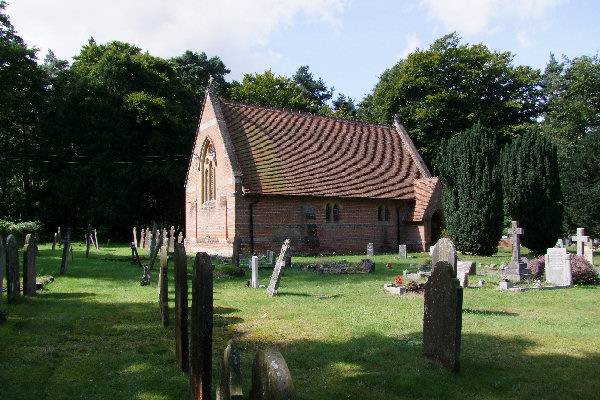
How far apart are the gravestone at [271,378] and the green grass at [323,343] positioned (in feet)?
8.10

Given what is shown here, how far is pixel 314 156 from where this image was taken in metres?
27.9

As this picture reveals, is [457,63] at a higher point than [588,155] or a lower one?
higher

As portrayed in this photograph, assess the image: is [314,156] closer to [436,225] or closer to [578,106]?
[436,225]

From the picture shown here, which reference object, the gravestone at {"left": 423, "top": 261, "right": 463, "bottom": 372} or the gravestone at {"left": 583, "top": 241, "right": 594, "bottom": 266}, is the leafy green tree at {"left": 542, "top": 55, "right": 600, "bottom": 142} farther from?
the gravestone at {"left": 423, "top": 261, "right": 463, "bottom": 372}

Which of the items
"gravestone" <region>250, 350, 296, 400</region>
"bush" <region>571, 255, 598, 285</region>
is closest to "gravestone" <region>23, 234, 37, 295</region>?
"gravestone" <region>250, 350, 296, 400</region>

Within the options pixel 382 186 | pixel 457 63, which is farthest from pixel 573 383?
pixel 457 63

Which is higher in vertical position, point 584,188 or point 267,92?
point 267,92

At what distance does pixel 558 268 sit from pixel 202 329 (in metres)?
12.9

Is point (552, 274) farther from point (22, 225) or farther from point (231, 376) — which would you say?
point (22, 225)

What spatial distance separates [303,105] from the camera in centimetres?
5125

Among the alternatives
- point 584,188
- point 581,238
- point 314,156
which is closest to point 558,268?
point 581,238

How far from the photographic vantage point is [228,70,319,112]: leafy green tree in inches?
1960

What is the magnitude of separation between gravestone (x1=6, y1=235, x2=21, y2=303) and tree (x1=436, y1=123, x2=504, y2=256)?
2097 cm

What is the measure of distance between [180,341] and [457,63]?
141 ft
